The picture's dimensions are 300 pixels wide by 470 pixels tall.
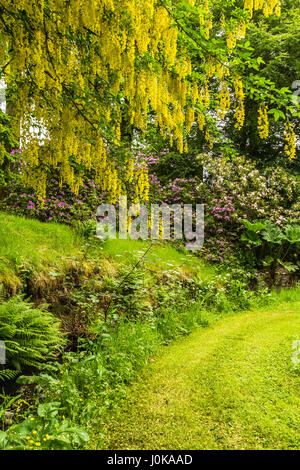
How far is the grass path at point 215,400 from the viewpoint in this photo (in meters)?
2.26

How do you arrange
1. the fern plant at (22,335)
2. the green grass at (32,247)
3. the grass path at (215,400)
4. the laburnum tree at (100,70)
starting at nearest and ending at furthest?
the grass path at (215,400)
the laburnum tree at (100,70)
the fern plant at (22,335)
the green grass at (32,247)

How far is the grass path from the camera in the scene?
2.26 m

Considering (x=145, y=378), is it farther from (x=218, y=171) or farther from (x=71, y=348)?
(x=218, y=171)

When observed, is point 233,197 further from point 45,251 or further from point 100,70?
point 100,70

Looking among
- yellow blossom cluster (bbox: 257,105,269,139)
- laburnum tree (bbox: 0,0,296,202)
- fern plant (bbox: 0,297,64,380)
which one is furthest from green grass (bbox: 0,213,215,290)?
yellow blossom cluster (bbox: 257,105,269,139)

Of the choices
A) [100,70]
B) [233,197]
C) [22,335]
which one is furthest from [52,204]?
[233,197]

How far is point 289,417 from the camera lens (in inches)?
95.0

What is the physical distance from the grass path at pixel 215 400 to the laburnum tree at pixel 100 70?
1.94m

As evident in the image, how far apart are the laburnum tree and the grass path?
6.35 feet

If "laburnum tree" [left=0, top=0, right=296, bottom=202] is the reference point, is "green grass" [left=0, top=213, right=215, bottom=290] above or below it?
below

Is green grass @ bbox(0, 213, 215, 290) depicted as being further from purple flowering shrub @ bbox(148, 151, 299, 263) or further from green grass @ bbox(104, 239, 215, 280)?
purple flowering shrub @ bbox(148, 151, 299, 263)

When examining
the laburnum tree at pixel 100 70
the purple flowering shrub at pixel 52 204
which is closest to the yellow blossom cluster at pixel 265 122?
the laburnum tree at pixel 100 70

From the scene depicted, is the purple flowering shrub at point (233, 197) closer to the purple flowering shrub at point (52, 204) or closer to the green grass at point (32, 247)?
the purple flowering shrub at point (52, 204)

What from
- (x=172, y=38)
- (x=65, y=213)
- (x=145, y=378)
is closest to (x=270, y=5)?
(x=172, y=38)
